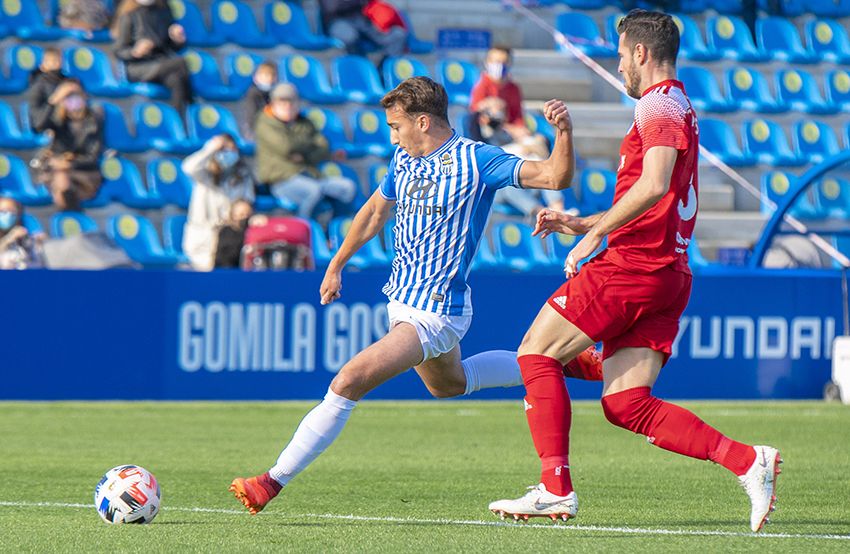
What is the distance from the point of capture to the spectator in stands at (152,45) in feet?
54.6

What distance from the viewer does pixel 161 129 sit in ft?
54.8

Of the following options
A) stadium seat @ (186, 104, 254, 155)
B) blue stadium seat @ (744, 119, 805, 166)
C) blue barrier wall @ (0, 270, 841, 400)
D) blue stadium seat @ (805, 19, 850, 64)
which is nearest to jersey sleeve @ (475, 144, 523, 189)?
blue barrier wall @ (0, 270, 841, 400)

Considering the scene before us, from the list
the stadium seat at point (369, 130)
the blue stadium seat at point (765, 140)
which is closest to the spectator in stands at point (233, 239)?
the stadium seat at point (369, 130)

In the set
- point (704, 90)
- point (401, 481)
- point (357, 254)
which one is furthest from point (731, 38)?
point (401, 481)

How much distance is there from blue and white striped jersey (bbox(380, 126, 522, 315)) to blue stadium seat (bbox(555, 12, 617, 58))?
14444 mm

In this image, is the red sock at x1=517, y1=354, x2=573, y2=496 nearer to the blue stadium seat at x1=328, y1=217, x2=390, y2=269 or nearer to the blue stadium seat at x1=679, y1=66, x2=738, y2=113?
the blue stadium seat at x1=328, y1=217, x2=390, y2=269

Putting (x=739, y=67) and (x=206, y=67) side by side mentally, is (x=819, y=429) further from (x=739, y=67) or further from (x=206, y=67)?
(x=739, y=67)

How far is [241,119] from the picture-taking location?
17.6m

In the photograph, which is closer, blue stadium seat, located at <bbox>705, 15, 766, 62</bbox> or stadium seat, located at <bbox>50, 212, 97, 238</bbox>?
stadium seat, located at <bbox>50, 212, 97, 238</bbox>

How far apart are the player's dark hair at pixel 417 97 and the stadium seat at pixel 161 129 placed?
34.4 feet

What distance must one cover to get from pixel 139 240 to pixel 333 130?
3.02 m

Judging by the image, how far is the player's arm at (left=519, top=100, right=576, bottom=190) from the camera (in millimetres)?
5738

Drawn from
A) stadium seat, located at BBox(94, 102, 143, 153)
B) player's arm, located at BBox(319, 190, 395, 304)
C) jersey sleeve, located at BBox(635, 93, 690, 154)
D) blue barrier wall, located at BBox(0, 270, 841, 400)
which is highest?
jersey sleeve, located at BBox(635, 93, 690, 154)

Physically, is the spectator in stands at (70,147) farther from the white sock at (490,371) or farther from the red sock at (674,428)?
the red sock at (674,428)
